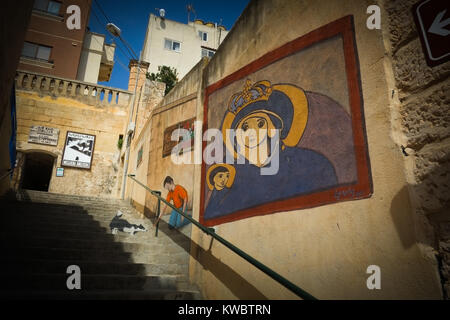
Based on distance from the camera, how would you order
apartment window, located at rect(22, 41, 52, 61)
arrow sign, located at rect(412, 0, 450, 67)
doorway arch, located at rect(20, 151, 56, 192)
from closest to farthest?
1. arrow sign, located at rect(412, 0, 450, 67)
2. doorway arch, located at rect(20, 151, 56, 192)
3. apartment window, located at rect(22, 41, 52, 61)

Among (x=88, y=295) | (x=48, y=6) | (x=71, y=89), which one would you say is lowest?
(x=88, y=295)

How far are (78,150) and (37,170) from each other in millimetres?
3257

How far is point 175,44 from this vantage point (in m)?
20.7

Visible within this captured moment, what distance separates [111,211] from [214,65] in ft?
13.1

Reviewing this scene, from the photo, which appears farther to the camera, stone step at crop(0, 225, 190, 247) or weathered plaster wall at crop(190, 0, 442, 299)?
stone step at crop(0, 225, 190, 247)

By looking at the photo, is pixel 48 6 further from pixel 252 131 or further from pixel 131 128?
pixel 252 131

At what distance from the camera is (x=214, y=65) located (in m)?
3.84

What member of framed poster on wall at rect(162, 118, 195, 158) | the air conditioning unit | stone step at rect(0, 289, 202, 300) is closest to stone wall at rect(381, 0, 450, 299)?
stone step at rect(0, 289, 202, 300)

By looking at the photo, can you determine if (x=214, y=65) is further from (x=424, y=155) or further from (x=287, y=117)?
(x=424, y=155)

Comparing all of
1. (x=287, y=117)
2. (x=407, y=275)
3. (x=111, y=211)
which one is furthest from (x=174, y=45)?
(x=407, y=275)

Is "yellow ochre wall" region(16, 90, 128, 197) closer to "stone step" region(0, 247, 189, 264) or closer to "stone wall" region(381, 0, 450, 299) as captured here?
"stone step" region(0, 247, 189, 264)

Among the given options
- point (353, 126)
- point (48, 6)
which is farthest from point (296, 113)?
point (48, 6)

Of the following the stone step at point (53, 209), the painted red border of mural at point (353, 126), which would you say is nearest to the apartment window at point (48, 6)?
the stone step at point (53, 209)

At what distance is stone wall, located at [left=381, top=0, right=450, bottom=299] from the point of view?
Answer: 137 cm
